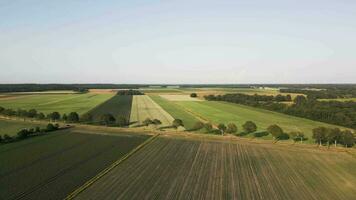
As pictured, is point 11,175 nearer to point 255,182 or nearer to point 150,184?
point 150,184

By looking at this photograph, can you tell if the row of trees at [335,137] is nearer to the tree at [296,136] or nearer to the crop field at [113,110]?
the tree at [296,136]

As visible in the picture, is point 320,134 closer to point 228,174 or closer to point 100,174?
point 228,174

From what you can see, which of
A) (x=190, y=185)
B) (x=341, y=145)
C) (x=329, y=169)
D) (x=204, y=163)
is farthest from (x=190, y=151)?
(x=341, y=145)

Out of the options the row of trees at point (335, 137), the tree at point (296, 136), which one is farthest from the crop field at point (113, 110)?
the row of trees at point (335, 137)

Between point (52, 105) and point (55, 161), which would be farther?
point (52, 105)

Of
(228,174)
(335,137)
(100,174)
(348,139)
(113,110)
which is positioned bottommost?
(228,174)

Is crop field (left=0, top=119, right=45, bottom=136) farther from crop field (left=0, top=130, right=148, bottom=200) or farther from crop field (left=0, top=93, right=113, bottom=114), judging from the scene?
crop field (left=0, top=93, right=113, bottom=114)

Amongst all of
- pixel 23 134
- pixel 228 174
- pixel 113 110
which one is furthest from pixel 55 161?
pixel 113 110
